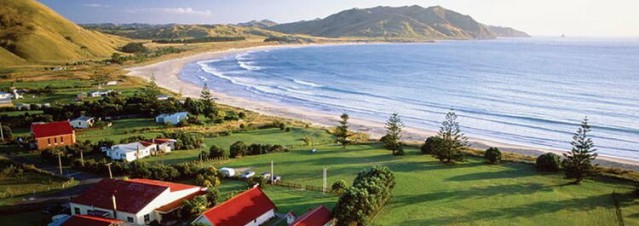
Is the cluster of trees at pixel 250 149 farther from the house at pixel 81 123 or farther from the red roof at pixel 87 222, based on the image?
the house at pixel 81 123

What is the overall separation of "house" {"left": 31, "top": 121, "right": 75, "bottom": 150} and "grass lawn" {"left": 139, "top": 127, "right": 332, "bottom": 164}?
11364 mm

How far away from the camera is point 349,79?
12719cm

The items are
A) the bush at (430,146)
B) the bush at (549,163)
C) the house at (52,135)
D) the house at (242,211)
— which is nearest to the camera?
the house at (242,211)

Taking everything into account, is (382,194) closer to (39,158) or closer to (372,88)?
(39,158)

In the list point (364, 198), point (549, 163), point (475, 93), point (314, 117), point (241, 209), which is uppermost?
point (475, 93)

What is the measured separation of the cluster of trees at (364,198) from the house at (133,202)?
38.7ft

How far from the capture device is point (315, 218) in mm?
28078

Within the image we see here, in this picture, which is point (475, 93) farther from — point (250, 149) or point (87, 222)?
point (87, 222)

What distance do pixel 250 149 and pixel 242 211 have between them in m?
20.1

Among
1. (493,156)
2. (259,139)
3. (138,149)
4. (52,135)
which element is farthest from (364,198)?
(52,135)

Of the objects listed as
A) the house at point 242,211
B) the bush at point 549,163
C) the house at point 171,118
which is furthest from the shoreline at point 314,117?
the house at point 242,211

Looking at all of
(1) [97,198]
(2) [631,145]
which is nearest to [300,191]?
(1) [97,198]

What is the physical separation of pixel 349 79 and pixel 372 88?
1742 centimetres

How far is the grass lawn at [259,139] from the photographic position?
46922 millimetres
